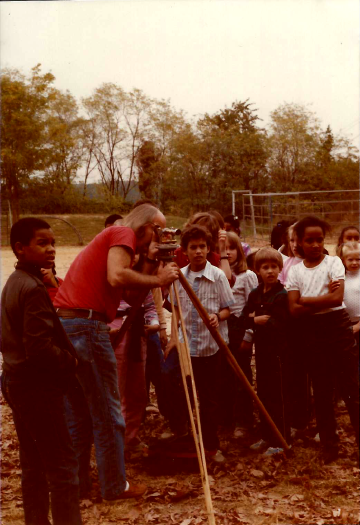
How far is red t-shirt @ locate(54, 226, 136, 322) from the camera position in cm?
345

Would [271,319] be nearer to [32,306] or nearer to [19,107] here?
[32,306]

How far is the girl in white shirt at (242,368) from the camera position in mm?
4805

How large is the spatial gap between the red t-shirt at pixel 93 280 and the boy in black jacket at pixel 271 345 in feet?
4.51

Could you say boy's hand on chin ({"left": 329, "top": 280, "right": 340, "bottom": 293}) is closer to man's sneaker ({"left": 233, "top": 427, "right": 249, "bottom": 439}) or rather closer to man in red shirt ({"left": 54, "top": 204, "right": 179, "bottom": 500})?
man in red shirt ({"left": 54, "top": 204, "right": 179, "bottom": 500})

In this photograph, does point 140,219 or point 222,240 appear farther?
point 222,240

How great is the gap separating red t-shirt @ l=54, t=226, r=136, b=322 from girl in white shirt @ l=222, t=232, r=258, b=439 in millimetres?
1529

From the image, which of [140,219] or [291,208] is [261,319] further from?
[291,208]

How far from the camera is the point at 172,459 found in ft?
13.8

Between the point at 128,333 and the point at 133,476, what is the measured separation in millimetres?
1001

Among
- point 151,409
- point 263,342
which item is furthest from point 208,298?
point 151,409

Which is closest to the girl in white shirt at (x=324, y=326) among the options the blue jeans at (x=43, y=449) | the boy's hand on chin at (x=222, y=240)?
the boy's hand on chin at (x=222, y=240)

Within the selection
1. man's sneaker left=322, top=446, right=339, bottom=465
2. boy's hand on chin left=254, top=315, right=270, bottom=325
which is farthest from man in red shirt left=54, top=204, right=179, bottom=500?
man's sneaker left=322, top=446, right=339, bottom=465

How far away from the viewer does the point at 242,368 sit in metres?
4.85

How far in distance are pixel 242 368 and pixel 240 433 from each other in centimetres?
52
